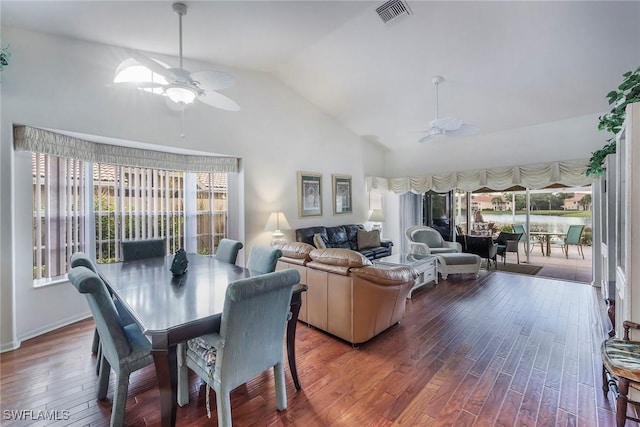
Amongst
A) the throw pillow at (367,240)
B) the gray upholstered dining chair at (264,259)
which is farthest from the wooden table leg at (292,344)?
the throw pillow at (367,240)

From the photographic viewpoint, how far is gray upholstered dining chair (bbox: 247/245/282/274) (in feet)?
8.38

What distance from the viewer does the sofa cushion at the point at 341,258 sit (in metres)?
2.65

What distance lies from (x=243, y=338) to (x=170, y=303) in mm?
551

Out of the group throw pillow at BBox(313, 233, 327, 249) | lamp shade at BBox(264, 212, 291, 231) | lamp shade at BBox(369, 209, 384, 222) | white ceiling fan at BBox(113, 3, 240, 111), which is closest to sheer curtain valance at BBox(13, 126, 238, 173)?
lamp shade at BBox(264, 212, 291, 231)

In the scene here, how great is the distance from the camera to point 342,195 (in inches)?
250

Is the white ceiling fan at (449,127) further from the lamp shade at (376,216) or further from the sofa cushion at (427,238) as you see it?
the lamp shade at (376,216)

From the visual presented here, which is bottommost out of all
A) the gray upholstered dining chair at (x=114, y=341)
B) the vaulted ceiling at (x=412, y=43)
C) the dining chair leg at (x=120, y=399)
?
the dining chair leg at (x=120, y=399)

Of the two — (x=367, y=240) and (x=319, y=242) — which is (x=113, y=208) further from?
(x=367, y=240)

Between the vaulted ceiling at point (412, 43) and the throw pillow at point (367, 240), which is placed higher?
the vaulted ceiling at point (412, 43)

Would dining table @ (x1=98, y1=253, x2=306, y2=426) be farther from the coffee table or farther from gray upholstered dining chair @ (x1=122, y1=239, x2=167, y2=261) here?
the coffee table

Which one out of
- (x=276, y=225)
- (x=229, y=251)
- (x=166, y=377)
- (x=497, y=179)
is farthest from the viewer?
(x=497, y=179)

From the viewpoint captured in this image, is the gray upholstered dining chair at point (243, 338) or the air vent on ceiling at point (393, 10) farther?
the air vent on ceiling at point (393, 10)

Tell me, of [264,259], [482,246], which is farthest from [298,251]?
[482,246]

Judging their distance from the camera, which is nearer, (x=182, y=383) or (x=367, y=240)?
(x=182, y=383)
